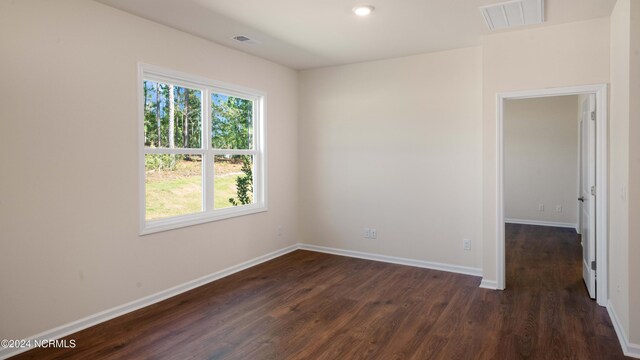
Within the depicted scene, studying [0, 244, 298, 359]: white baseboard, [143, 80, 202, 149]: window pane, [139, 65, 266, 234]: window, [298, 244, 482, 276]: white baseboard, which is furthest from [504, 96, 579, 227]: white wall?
[143, 80, 202, 149]: window pane

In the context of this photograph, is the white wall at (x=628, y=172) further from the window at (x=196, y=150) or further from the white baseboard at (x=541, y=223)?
the white baseboard at (x=541, y=223)

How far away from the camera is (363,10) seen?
3.29 m

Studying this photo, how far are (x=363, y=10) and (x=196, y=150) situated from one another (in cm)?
219

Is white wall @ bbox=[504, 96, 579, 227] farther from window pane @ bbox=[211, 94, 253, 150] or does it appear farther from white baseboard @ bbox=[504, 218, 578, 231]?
window pane @ bbox=[211, 94, 253, 150]

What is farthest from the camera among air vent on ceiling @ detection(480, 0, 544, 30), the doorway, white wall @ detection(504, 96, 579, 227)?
white wall @ detection(504, 96, 579, 227)

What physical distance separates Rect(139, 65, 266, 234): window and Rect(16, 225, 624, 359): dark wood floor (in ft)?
2.75

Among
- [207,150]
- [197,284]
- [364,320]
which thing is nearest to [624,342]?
[364,320]

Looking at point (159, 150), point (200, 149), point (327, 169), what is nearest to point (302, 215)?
point (327, 169)

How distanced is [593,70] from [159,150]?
407cm

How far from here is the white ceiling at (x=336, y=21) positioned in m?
3.20

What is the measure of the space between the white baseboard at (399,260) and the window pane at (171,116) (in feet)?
7.74

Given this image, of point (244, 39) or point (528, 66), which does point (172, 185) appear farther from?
point (528, 66)

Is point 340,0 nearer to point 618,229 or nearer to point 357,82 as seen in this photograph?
point 357,82

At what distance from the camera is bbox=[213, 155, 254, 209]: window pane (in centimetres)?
448
